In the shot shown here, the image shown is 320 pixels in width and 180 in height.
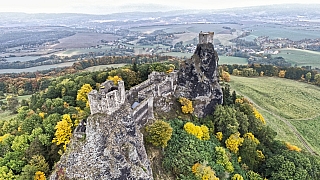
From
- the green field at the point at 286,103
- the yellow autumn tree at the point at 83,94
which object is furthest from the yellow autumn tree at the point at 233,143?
the yellow autumn tree at the point at 83,94

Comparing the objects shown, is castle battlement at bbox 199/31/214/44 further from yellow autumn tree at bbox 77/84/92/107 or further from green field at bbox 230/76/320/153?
green field at bbox 230/76/320/153

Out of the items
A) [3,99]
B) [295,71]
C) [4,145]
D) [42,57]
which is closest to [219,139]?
[4,145]

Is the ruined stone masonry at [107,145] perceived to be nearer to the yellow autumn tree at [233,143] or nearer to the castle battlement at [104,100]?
the castle battlement at [104,100]

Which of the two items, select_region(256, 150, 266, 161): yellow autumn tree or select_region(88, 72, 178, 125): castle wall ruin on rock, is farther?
select_region(256, 150, 266, 161): yellow autumn tree

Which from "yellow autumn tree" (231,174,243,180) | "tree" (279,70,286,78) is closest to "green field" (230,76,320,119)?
"tree" (279,70,286,78)

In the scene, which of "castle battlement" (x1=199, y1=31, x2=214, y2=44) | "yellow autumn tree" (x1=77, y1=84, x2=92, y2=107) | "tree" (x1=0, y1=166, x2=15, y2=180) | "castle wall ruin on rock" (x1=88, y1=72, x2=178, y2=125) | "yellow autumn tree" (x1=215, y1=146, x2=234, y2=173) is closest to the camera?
"castle wall ruin on rock" (x1=88, y1=72, x2=178, y2=125)

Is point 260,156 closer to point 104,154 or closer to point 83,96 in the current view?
point 104,154

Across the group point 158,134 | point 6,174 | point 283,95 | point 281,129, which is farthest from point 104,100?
point 283,95
